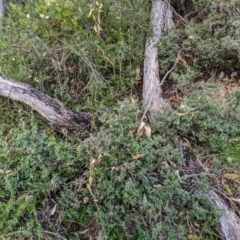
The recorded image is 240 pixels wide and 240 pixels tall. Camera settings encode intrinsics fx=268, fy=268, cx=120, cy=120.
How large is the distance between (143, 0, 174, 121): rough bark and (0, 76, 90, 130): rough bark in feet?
1.97

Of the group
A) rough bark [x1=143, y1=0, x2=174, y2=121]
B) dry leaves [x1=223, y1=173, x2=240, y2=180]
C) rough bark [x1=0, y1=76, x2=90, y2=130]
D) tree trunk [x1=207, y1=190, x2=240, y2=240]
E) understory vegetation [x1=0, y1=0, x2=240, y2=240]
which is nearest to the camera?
tree trunk [x1=207, y1=190, x2=240, y2=240]

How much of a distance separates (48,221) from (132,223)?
22.9 inches

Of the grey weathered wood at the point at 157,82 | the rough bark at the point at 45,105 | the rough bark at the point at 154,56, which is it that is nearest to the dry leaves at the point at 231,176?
the grey weathered wood at the point at 157,82

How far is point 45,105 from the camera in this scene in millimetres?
2297

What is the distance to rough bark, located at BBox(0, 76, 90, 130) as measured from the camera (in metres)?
2.27

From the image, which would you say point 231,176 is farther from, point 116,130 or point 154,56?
point 154,56

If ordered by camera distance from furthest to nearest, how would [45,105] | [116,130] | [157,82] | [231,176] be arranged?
[157,82] → [45,105] → [116,130] → [231,176]

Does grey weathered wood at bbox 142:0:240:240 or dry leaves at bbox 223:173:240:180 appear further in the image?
dry leaves at bbox 223:173:240:180

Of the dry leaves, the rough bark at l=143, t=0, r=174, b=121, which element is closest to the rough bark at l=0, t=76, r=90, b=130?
the rough bark at l=143, t=0, r=174, b=121

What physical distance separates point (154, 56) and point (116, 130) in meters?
1.00

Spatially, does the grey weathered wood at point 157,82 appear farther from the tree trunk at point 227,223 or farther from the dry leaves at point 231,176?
the dry leaves at point 231,176

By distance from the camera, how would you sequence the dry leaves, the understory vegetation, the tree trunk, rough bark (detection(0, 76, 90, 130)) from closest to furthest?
1. the tree trunk
2. the understory vegetation
3. the dry leaves
4. rough bark (detection(0, 76, 90, 130))

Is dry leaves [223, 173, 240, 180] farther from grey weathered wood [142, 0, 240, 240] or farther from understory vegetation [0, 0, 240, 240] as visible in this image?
grey weathered wood [142, 0, 240, 240]

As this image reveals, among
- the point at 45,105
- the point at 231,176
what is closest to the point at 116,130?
the point at 45,105
